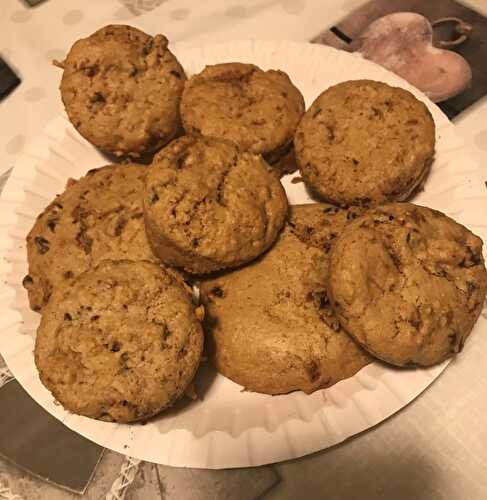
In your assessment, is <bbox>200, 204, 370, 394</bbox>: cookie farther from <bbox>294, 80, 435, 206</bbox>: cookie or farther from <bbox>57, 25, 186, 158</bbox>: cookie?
<bbox>57, 25, 186, 158</bbox>: cookie

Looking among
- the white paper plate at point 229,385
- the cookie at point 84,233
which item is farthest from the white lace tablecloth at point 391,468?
the cookie at point 84,233

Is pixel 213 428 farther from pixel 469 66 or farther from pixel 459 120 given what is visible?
pixel 469 66

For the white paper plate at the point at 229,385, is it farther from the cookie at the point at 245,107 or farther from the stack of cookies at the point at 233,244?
the cookie at the point at 245,107

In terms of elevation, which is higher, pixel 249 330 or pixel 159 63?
pixel 159 63

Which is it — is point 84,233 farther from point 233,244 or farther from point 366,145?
point 366,145

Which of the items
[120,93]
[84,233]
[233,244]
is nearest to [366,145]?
[233,244]

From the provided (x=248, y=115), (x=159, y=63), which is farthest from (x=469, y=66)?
(x=159, y=63)

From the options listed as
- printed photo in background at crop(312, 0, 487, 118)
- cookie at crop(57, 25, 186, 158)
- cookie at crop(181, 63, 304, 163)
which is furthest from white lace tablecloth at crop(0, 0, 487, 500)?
cookie at crop(57, 25, 186, 158)
